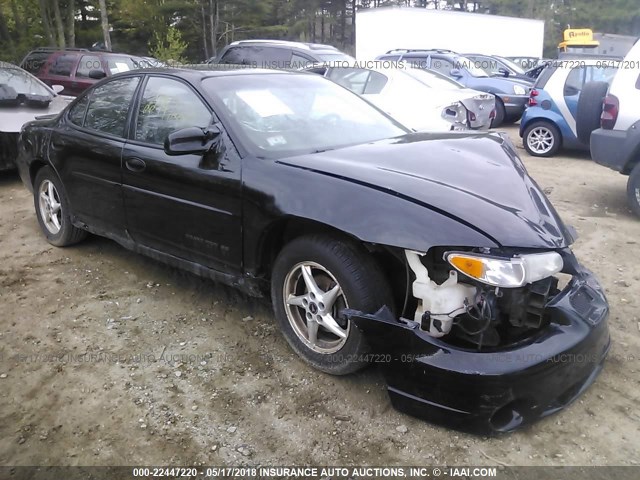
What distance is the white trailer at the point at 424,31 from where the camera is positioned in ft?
64.3

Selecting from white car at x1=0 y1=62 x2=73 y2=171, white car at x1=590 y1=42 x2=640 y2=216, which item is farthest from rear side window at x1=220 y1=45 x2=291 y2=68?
white car at x1=590 y1=42 x2=640 y2=216

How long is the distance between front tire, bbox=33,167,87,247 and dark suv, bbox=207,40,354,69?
734 centimetres

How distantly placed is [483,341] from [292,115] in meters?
1.90

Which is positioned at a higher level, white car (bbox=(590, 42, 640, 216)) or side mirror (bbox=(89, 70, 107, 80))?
side mirror (bbox=(89, 70, 107, 80))

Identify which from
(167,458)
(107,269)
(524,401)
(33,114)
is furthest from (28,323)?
(33,114)

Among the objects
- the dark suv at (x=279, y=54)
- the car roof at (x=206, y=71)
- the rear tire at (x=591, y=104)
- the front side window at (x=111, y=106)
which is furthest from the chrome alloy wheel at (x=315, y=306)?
the dark suv at (x=279, y=54)

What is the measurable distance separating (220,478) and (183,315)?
155 cm

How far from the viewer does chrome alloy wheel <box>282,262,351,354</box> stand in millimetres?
2863

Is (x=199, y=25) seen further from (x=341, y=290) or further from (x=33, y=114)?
(x=341, y=290)

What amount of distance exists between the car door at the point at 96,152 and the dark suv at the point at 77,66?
25.4 feet

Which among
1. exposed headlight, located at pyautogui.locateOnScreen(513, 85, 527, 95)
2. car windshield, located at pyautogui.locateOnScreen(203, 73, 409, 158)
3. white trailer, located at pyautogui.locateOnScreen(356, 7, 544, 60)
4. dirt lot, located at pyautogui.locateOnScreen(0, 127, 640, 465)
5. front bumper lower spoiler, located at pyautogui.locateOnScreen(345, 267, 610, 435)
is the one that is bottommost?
dirt lot, located at pyautogui.locateOnScreen(0, 127, 640, 465)

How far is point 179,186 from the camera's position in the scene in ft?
11.3

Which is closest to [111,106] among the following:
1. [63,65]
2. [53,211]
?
[53,211]

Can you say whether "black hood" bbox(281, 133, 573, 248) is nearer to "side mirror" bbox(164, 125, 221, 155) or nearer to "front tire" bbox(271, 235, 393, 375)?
"front tire" bbox(271, 235, 393, 375)
